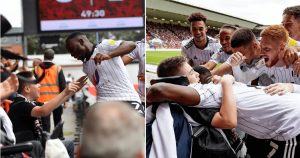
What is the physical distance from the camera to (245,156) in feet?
4.85

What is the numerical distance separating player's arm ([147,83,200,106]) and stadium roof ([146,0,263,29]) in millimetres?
464

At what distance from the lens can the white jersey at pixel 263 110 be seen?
1.30 metres

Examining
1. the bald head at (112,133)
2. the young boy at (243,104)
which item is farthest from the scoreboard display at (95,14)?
the bald head at (112,133)

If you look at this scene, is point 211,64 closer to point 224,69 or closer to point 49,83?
point 224,69

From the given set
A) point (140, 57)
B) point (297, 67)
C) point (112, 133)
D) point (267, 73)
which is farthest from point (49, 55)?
point (112, 133)

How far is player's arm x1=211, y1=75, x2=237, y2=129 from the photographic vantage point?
124cm

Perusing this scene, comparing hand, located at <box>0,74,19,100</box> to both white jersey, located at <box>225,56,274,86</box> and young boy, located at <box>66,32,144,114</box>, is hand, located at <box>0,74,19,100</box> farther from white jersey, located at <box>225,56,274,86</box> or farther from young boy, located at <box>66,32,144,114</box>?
white jersey, located at <box>225,56,274,86</box>

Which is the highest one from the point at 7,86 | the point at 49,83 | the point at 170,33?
the point at 170,33

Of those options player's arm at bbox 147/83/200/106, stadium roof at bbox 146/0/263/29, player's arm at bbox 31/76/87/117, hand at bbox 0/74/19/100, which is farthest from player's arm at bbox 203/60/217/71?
hand at bbox 0/74/19/100

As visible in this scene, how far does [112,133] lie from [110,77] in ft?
4.27

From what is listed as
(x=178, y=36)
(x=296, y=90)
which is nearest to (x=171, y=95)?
(x=296, y=90)

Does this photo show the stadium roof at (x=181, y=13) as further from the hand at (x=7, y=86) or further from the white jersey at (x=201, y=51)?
the hand at (x=7, y=86)

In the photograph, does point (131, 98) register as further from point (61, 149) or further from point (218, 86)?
point (218, 86)

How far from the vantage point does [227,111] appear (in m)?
1.24
